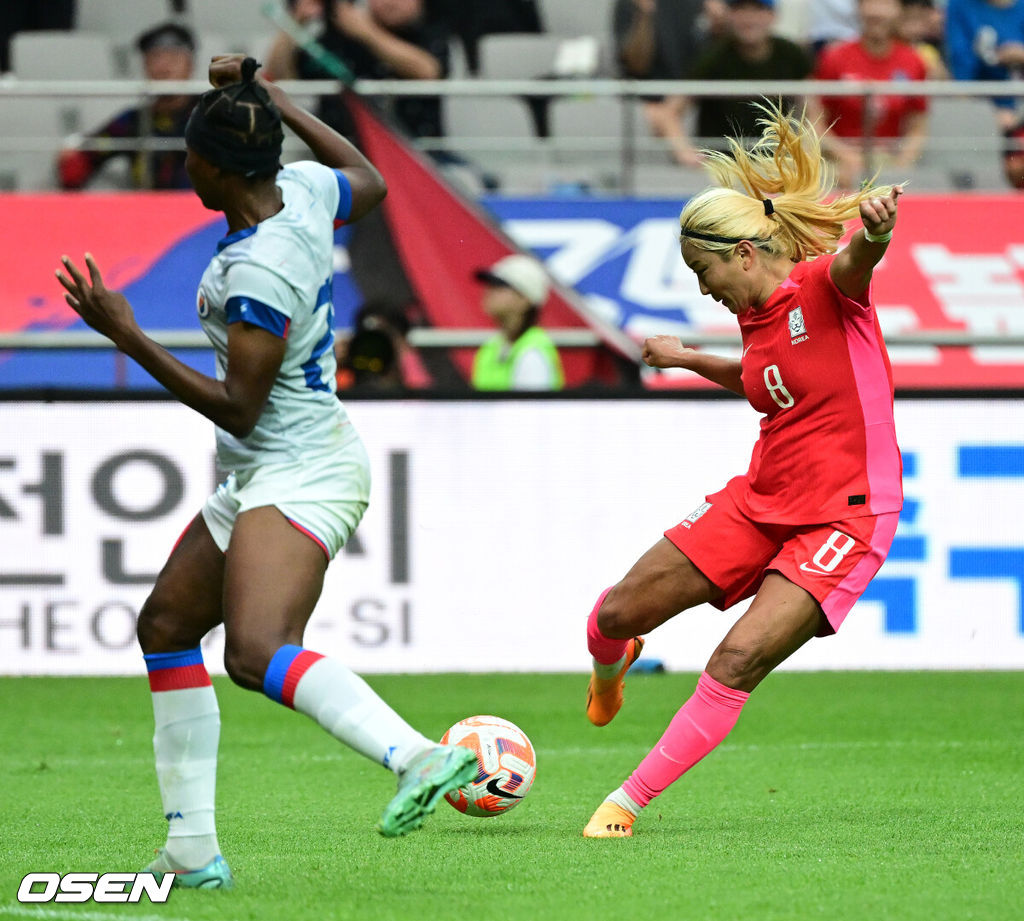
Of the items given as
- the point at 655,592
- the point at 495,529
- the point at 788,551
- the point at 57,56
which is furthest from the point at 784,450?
the point at 57,56

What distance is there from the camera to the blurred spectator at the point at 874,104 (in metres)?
11.9

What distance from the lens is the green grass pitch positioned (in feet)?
13.7

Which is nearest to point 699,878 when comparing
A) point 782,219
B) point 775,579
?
point 775,579

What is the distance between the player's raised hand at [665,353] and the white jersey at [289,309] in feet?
4.52

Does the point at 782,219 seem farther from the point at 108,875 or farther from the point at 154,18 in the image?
the point at 154,18

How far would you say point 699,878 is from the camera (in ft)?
14.6

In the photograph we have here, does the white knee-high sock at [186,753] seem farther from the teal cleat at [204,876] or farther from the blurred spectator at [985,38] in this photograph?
the blurred spectator at [985,38]

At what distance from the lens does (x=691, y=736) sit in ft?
17.1

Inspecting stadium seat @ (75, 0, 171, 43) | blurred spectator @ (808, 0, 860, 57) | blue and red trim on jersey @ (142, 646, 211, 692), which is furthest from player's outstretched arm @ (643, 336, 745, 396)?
stadium seat @ (75, 0, 171, 43)

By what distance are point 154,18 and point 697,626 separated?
7.33 m

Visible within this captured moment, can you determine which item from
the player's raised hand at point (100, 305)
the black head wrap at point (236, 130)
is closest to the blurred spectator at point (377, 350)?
the black head wrap at point (236, 130)

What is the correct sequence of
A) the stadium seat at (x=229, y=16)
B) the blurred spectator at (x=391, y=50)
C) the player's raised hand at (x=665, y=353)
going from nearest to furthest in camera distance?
the player's raised hand at (x=665, y=353)
the blurred spectator at (x=391, y=50)
the stadium seat at (x=229, y=16)

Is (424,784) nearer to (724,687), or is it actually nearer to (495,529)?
(724,687)

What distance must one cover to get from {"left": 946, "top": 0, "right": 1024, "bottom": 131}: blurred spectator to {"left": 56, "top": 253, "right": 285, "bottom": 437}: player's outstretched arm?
10.1 meters
